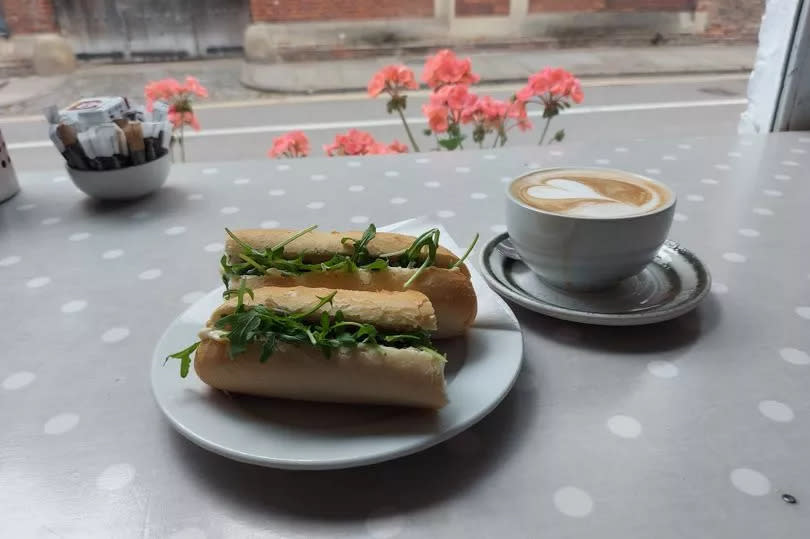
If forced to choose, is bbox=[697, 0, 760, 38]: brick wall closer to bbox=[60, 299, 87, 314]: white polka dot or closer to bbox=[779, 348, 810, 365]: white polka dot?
bbox=[779, 348, 810, 365]: white polka dot

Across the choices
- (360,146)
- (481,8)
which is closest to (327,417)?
(360,146)

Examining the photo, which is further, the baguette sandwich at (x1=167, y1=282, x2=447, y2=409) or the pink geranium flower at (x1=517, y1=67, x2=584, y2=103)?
the pink geranium flower at (x1=517, y1=67, x2=584, y2=103)

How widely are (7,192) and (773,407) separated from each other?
38.0 inches

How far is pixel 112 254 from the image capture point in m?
0.70

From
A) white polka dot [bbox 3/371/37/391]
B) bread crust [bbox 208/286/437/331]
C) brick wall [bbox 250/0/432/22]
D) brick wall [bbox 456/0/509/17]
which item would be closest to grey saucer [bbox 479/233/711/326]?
bread crust [bbox 208/286/437/331]

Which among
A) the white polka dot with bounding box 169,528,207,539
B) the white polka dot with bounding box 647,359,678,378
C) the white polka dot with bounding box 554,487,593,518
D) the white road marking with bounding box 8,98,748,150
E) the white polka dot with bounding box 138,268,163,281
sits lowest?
the white road marking with bounding box 8,98,748,150

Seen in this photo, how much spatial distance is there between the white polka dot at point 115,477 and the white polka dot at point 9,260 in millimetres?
409

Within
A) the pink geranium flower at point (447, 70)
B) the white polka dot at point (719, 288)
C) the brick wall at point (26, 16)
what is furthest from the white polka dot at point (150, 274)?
the brick wall at point (26, 16)

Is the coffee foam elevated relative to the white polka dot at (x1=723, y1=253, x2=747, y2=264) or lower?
elevated

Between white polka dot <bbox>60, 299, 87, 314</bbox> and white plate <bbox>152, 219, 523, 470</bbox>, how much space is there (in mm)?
187

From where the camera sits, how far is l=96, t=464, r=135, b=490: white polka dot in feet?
1.22

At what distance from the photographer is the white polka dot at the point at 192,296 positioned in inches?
23.3

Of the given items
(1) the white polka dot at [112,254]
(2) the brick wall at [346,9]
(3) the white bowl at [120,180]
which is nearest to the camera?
(1) the white polka dot at [112,254]

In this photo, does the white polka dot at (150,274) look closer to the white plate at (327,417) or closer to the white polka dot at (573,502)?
the white plate at (327,417)
